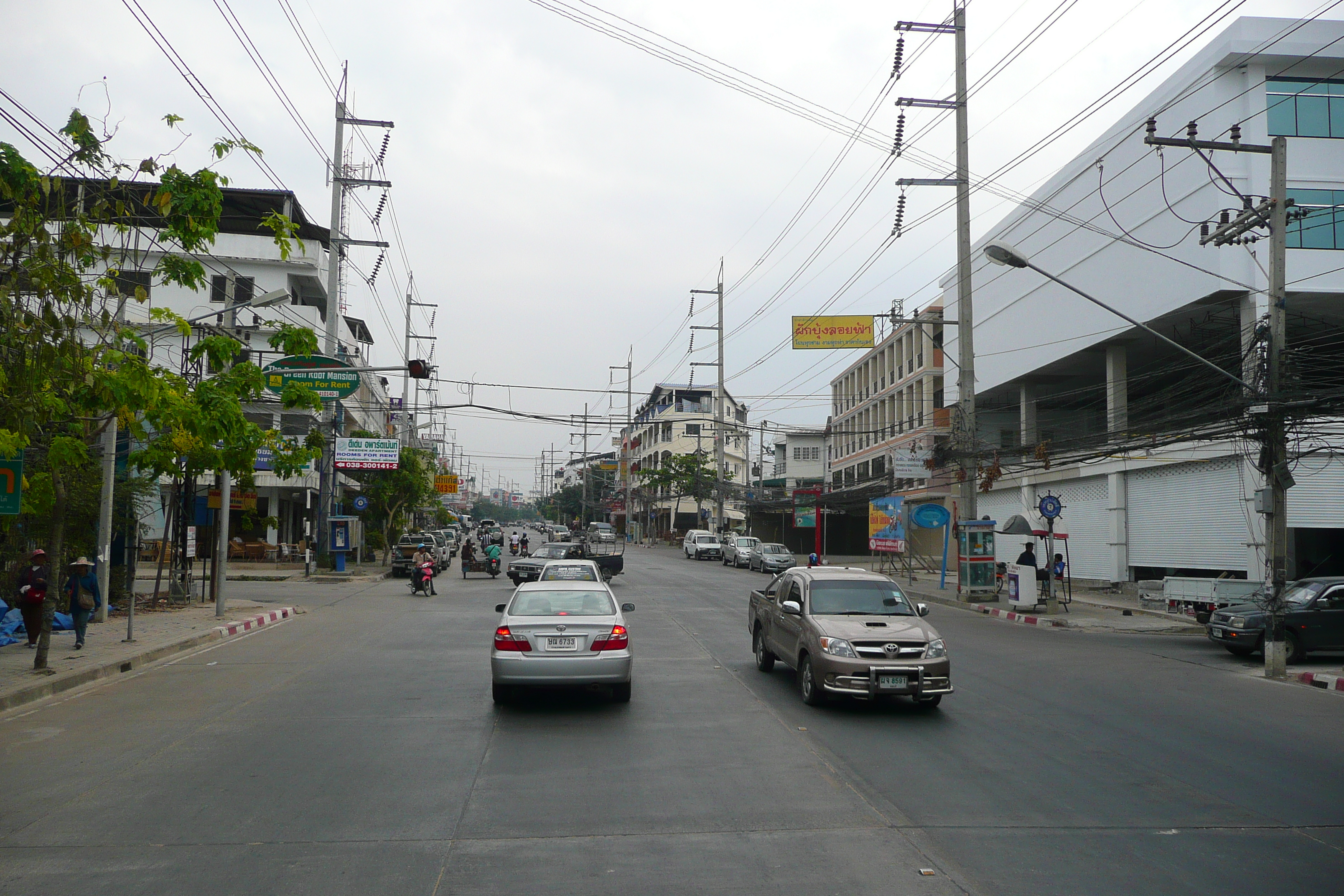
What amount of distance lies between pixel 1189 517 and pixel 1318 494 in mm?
3670

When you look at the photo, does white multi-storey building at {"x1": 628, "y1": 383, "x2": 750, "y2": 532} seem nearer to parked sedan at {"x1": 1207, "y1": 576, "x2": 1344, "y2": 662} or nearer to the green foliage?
the green foliage

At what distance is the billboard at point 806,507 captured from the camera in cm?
5397

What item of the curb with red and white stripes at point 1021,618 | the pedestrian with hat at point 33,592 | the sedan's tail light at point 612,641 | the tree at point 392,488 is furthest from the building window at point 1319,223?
the tree at point 392,488

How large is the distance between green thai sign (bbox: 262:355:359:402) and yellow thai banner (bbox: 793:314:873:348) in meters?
25.5

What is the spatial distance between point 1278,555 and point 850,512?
47.3m

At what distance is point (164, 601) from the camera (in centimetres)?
2564

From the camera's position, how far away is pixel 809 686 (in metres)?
11.5

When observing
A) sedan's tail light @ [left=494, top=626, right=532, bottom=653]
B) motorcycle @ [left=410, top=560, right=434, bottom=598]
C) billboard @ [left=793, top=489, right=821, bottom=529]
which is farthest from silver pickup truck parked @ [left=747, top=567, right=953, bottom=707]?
billboard @ [left=793, top=489, right=821, bottom=529]

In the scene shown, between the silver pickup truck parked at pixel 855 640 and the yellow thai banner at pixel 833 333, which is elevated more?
the yellow thai banner at pixel 833 333

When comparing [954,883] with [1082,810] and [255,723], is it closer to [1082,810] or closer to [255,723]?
[1082,810]

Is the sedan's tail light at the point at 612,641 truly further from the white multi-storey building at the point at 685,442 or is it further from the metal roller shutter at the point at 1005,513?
the white multi-storey building at the point at 685,442

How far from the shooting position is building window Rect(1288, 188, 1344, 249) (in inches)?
1052

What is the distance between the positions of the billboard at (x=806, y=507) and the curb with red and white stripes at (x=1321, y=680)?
36108 millimetres

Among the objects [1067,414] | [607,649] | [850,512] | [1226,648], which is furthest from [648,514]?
[607,649]
